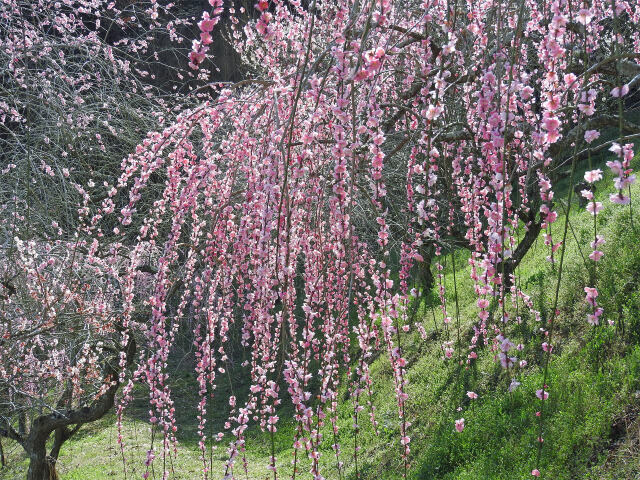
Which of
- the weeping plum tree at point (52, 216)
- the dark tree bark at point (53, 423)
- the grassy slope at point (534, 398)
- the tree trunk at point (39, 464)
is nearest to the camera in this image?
the grassy slope at point (534, 398)

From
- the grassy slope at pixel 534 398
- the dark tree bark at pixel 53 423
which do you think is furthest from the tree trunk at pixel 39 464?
the grassy slope at pixel 534 398

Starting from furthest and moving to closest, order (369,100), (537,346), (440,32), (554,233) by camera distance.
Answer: (554,233)
(537,346)
(440,32)
(369,100)

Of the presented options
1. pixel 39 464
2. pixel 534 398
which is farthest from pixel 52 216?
pixel 534 398

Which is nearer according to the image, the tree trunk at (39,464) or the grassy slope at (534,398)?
the grassy slope at (534,398)

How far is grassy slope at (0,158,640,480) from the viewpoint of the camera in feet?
13.5

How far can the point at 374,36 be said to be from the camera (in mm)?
2990

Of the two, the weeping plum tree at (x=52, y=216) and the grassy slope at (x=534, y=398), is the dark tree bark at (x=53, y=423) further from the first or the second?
the grassy slope at (x=534, y=398)

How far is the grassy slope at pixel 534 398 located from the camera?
4109 mm

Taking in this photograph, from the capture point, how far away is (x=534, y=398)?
4.87 m

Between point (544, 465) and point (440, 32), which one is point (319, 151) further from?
point (544, 465)

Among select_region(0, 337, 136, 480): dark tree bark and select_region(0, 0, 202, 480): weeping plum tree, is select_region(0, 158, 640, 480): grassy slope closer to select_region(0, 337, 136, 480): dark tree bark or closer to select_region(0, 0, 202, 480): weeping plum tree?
select_region(0, 337, 136, 480): dark tree bark

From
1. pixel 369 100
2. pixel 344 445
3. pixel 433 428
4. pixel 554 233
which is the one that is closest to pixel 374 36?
pixel 369 100

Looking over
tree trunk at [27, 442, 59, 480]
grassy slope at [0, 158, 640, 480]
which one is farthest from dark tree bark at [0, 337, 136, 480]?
grassy slope at [0, 158, 640, 480]

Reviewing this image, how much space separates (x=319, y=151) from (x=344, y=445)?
515cm
